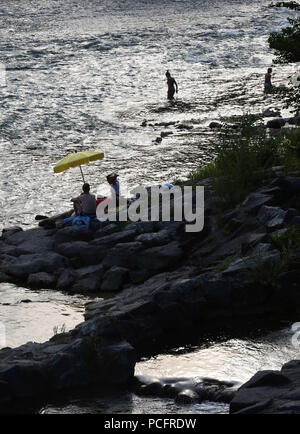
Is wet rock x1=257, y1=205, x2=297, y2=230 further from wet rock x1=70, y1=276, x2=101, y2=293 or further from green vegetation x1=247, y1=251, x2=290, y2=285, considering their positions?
wet rock x1=70, y1=276, x2=101, y2=293

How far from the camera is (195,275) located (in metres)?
15.2

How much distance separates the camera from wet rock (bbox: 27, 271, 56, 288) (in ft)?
56.5

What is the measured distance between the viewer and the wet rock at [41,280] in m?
17.2

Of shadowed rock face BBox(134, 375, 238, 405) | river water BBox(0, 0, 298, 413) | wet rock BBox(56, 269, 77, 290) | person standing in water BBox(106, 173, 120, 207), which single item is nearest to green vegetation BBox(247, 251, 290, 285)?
river water BBox(0, 0, 298, 413)

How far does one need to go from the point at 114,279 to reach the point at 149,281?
96cm

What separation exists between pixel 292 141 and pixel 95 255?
561 cm

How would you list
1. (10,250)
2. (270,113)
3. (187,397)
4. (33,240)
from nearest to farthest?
(187,397), (10,250), (33,240), (270,113)

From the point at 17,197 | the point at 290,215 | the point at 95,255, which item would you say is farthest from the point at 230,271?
the point at 17,197

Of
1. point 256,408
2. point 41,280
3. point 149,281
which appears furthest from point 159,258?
point 256,408

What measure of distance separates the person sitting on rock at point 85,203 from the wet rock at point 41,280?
2.28 metres

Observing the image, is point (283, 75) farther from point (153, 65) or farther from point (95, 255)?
point (95, 255)

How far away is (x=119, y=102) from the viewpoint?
34438mm

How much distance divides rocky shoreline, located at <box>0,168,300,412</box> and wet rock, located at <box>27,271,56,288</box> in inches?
1.0

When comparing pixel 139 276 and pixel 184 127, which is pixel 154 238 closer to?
pixel 139 276
